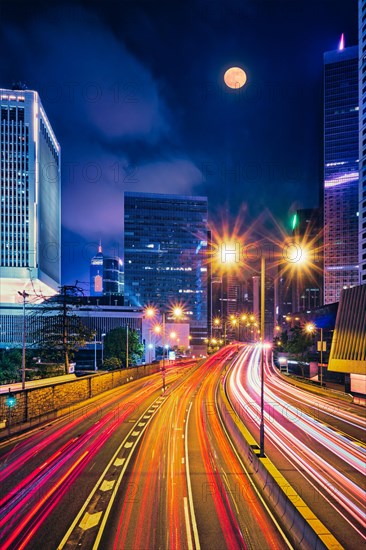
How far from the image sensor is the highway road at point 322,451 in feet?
38.0

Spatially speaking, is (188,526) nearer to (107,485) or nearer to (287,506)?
(287,506)

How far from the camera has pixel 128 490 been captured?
13164 millimetres

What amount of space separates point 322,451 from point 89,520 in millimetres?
13650

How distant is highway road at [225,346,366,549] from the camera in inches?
456

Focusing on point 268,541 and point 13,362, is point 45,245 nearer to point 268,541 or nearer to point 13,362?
point 13,362

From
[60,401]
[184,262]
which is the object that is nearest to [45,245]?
[184,262]

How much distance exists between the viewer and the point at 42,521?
1091 centimetres

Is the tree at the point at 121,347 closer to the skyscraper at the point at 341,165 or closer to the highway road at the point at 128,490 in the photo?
the highway road at the point at 128,490

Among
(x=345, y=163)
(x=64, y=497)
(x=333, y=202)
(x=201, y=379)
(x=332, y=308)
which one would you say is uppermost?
(x=345, y=163)

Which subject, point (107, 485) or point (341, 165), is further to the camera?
point (341, 165)

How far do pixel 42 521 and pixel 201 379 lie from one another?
1667 inches

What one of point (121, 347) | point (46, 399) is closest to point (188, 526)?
point (46, 399)

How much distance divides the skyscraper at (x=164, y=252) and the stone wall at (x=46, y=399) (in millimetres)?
125580

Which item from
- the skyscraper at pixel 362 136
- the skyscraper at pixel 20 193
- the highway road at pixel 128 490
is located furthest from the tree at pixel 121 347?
the skyscraper at pixel 20 193
